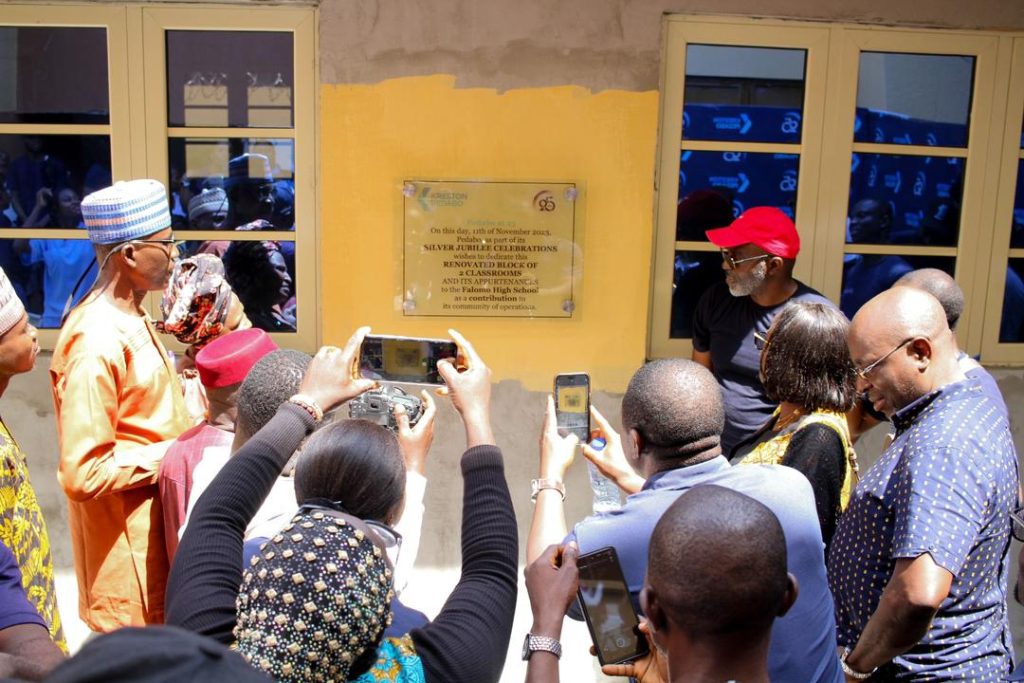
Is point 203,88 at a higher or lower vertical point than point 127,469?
higher

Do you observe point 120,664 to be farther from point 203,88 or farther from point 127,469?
point 203,88

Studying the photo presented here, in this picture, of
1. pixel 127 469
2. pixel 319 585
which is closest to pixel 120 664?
pixel 319 585

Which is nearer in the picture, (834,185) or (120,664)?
(120,664)

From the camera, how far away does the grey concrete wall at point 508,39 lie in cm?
385

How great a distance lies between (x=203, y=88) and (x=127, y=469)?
6.59 ft

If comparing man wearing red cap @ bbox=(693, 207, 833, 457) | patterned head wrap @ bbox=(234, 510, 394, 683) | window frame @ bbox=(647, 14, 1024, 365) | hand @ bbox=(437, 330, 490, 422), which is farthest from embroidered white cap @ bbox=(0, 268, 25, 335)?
window frame @ bbox=(647, 14, 1024, 365)

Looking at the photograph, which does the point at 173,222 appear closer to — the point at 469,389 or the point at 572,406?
the point at 572,406

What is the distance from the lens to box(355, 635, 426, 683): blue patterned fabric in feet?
4.74

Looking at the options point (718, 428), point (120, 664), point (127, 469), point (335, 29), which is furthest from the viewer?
point (335, 29)

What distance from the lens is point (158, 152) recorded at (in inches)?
157

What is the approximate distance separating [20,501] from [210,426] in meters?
0.53

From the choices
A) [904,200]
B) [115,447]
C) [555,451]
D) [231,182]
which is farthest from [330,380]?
[904,200]

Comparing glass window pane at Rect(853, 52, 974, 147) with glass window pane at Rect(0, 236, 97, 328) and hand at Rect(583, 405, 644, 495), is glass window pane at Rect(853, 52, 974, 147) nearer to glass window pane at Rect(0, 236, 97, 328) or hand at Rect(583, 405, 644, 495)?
hand at Rect(583, 405, 644, 495)

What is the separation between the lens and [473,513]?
1.70 metres
